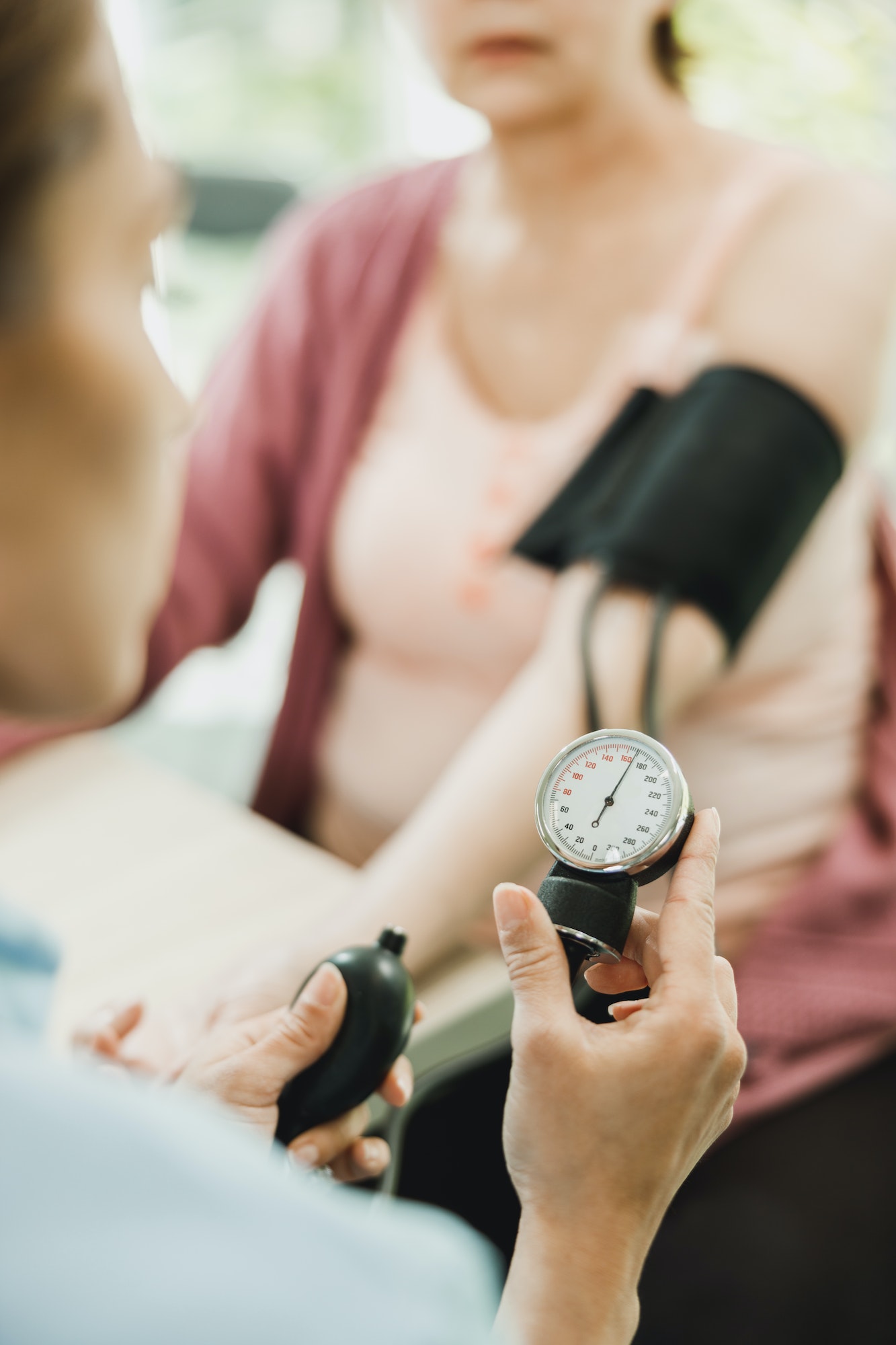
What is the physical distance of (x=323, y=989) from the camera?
0.44m

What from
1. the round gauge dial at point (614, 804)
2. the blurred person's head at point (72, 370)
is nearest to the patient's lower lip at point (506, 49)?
the blurred person's head at point (72, 370)

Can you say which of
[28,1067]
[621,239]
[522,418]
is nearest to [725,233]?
[621,239]

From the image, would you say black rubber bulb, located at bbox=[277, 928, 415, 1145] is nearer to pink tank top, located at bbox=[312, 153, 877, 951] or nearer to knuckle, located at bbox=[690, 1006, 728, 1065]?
knuckle, located at bbox=[690, 1006, 728, 1065]

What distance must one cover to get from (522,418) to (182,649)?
34 cm

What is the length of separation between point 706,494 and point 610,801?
269 millimetres

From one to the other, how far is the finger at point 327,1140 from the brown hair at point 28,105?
301 mm

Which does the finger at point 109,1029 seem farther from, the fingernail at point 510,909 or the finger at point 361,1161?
the fingernail at point 510,909

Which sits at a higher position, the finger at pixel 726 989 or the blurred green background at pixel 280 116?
the finger at pixel 726 989

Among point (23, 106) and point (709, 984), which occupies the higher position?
point (23, 106)

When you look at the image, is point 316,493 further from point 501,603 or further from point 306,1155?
point 306,1155

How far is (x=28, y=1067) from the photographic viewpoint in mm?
269

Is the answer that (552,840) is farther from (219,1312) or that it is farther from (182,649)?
(182,649)

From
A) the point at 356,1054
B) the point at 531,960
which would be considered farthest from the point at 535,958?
the point at 356,1054

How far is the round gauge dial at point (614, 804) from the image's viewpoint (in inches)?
14.1
